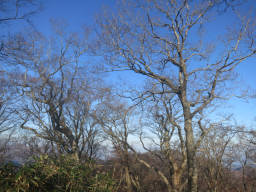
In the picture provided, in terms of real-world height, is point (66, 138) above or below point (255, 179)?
above

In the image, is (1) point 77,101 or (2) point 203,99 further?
(1) point 77,101

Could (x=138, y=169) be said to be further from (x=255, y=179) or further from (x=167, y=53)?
(x=167, y=53)

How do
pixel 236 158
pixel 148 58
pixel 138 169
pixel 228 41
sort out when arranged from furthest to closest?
pixel 138 169 < pixel 236 158 < pixel 148 58 < pixel 228 41

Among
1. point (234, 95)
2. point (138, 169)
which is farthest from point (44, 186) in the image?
point (138, 169)

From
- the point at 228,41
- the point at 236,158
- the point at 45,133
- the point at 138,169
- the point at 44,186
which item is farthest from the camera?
the point at 138,169

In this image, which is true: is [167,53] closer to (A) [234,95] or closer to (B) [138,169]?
(A) [234,95]

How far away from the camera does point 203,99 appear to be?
748cm

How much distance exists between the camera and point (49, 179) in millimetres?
1233

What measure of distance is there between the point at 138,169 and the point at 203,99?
16.1 metres

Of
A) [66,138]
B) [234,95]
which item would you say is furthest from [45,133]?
[234,95]

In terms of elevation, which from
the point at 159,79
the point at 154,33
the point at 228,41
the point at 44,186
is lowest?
the point at 44,186

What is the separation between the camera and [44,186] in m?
1.18

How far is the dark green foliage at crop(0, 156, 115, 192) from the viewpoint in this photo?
3.56 feet

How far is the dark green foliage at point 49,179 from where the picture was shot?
108 centimetres
